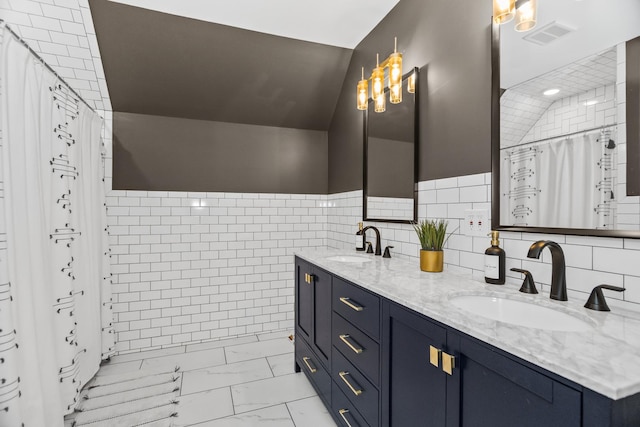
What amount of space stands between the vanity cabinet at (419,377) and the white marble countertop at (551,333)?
3cm

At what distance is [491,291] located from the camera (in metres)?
1.37

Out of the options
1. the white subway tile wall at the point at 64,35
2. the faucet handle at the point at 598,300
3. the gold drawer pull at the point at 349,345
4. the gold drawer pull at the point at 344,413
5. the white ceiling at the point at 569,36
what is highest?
the white subway tile wall at the point at 64,35

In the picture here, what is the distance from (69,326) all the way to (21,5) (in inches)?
84.6

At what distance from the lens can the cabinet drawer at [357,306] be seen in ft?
4.74

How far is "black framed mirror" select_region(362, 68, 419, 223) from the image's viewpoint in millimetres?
2201

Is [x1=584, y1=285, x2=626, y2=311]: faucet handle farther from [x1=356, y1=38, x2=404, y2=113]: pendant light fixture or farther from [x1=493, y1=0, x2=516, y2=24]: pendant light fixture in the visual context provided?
[x1=356, y1=38, x2=404, y2=113]: pendant light fixture

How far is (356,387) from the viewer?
62.6 inches

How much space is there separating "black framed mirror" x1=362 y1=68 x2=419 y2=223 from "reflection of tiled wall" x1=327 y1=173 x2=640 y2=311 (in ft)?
0.32

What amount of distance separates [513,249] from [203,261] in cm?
269

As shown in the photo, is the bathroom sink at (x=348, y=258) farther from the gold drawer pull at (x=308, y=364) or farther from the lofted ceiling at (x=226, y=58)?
the lofted ceiling at (x=226, y=58)

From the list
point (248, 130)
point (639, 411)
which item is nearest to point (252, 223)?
point (248, 130)

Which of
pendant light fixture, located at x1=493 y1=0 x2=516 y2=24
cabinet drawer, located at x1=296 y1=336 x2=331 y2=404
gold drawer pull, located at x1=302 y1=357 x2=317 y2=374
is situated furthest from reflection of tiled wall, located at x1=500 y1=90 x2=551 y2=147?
gold drawer pull, located at x1=302 y1=357 x2=317 y2=374

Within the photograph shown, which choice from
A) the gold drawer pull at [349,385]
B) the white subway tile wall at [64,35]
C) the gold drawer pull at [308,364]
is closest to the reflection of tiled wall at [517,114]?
the gold drawer pull at [349,385]

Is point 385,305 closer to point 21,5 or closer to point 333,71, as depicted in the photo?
point 333,71
